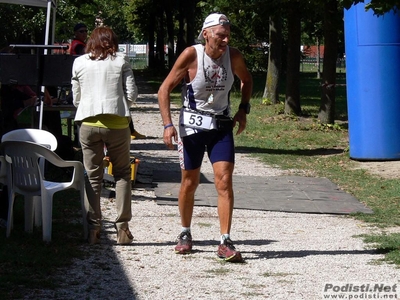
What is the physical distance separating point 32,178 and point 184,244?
1.42 m

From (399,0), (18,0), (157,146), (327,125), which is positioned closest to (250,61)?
(327,125)

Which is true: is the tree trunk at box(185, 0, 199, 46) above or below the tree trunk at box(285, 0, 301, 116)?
above

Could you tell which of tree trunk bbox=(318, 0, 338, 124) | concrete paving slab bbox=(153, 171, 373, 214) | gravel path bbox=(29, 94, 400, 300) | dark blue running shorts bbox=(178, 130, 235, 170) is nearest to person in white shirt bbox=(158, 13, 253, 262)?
dark blue running shorts bbox=(178, 130, 235, 170)

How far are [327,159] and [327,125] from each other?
508 centimetres

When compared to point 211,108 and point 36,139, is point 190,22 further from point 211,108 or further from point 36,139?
point 211,108

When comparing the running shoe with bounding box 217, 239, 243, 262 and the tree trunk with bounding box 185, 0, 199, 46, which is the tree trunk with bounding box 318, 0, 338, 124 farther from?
the tree trunk with bounding box 185, 0, 199, 46

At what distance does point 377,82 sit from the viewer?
A: 1350 centimetres

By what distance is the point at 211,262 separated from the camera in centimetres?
688

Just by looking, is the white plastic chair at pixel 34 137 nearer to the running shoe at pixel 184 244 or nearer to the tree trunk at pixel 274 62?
the running shoe at pixel 184 244

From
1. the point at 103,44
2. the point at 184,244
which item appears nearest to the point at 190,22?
the point at 103,44

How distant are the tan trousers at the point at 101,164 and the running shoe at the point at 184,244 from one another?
57 centimetres

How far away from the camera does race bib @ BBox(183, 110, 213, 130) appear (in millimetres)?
6922

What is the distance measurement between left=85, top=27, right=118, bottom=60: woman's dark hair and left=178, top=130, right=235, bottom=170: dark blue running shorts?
987mm

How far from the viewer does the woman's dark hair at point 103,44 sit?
7.34 meters
